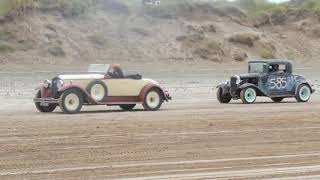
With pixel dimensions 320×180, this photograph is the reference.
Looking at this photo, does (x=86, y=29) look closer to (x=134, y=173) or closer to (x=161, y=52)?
(x=161, y=52)

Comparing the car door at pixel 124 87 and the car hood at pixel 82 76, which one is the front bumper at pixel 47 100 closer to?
the car hood at pixel 82 76

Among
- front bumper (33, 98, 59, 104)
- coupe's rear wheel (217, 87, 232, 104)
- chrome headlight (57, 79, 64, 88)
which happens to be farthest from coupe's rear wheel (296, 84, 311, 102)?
front bumper (33, 98, 59, 104)

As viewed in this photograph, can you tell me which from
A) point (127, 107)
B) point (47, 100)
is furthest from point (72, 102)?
point (127, 107)

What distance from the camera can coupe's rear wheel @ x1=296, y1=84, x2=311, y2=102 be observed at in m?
27.2

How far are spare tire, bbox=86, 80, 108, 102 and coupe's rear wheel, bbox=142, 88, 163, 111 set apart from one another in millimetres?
1305

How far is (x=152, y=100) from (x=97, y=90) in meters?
1.82

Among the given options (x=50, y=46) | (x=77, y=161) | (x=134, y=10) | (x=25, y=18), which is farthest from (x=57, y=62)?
(x=77, y=161)

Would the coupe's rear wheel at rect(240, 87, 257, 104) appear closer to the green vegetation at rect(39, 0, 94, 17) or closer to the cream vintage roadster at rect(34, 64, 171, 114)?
the cream vintage roadster at rect(34, 64, 171, 114)

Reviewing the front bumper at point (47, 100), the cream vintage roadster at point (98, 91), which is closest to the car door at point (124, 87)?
the cream vintage roadster at point (98, 91)

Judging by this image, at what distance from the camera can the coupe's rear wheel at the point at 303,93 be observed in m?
27.2

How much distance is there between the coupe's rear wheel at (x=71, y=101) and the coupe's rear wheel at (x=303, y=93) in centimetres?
918

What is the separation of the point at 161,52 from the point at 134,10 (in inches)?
340

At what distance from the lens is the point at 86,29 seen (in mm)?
52969

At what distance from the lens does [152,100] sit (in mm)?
22422
